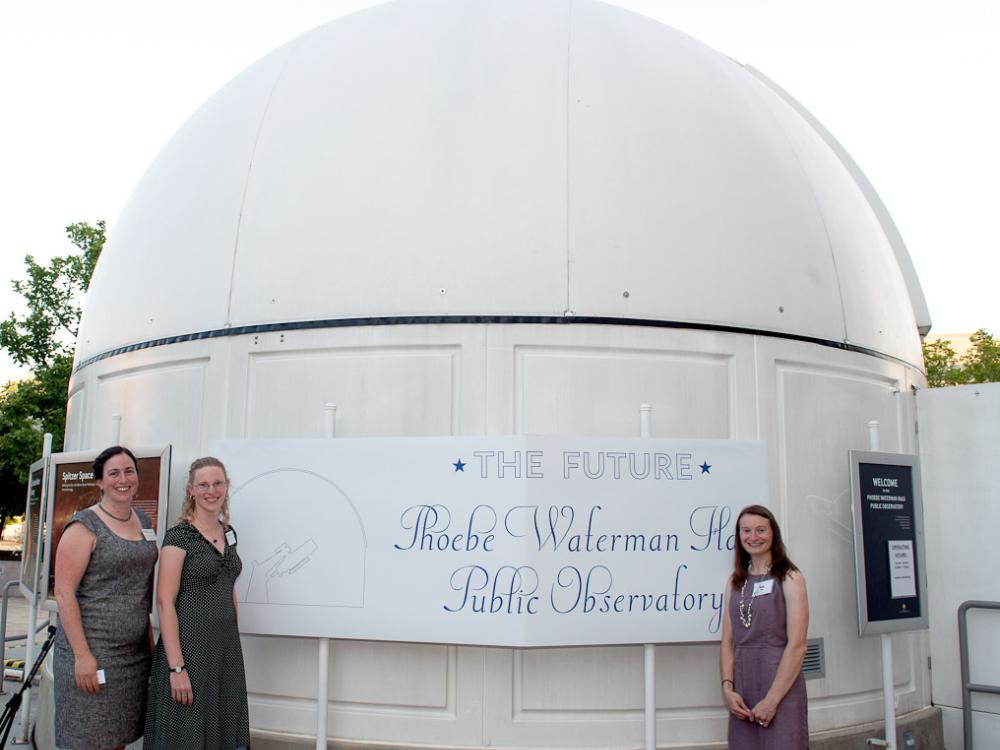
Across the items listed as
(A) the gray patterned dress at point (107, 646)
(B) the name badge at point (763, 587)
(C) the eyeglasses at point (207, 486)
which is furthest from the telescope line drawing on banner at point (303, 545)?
(B) the name badge at point (763, 587)

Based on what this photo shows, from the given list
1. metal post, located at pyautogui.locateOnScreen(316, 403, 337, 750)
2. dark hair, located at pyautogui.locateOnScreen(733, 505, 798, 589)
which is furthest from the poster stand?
metal post, located at pyautogui.locateOnScreen(316, 403, 337, 750)

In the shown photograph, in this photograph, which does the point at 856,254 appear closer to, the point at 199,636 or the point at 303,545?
the point at 303,545

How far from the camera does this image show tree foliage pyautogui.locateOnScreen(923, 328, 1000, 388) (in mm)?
20562

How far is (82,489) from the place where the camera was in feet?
17.6

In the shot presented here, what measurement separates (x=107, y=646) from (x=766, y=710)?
2825 mm

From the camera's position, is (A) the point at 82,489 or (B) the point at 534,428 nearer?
(B) the point at 534,428

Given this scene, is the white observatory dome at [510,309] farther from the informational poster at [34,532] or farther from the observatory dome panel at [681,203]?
the informational poster at [34,532]

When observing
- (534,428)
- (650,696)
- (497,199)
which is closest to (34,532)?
(534,428)

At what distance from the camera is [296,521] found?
4602mm

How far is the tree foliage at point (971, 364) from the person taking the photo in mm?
20562

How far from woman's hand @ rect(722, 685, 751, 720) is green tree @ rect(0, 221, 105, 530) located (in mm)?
16283

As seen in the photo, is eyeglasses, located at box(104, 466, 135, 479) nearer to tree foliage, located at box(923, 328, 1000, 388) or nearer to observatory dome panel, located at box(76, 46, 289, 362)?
observatory dome panel, located at box(76, 46, 289, 362)

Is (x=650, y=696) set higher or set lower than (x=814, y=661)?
lower

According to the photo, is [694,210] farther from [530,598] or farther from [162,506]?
[162,506]
